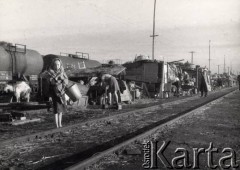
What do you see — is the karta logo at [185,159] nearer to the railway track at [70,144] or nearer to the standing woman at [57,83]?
the railway track at [70,144]

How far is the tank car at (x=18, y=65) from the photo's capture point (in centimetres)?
1542

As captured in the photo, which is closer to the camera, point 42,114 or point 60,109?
point 60,109

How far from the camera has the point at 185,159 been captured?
5363 mm

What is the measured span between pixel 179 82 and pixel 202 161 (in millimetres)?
27988

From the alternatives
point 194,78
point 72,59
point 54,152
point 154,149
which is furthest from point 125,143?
point 194,78

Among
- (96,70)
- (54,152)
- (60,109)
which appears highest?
(96,70)

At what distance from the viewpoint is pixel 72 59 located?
22.0 meters

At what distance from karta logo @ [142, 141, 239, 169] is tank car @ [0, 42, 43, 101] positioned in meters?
10.5

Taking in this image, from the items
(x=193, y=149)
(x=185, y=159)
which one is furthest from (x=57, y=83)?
(x=185, y=159)

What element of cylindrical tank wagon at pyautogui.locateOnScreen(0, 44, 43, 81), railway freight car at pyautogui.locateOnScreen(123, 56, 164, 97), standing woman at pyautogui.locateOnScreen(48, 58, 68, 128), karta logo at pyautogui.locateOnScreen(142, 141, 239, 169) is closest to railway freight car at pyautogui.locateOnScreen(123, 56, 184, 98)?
railway freight car at pyautogui.locateOnScreen(123, 56, 164, 97)

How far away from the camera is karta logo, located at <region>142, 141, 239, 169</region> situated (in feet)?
16.4

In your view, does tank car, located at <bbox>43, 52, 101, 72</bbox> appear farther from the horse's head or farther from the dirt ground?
the dirt ground

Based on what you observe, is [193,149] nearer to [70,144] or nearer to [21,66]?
[70,144]

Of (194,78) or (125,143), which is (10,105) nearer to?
(125,143)
